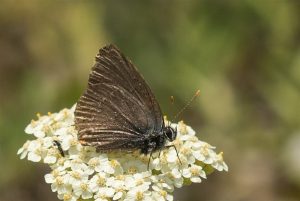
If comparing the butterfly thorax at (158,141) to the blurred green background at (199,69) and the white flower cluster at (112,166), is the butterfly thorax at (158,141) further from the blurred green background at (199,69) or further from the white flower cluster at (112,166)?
the blurred green background at (199,69)

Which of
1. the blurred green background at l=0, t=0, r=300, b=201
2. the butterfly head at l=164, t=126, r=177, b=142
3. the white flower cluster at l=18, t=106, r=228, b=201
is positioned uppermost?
the blurred green background at l=0, t=0, r=300, b=201

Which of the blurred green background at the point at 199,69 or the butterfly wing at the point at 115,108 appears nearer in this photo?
the butterfly wing at the point at 115,108

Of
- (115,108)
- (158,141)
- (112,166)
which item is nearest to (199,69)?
(115,108)

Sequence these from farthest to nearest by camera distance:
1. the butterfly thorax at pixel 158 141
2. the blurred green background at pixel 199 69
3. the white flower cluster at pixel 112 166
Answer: the blurred green background at pixel 199 69
the butterfly thorax at pixel 158 141
the white flower cluster at pixel 112 166

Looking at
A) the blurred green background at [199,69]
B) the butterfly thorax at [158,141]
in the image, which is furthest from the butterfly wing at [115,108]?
the blurred green background at [199,69]

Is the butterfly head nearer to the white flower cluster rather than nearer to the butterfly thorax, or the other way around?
the butterfly thorax

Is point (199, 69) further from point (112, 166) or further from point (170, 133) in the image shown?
point (112, 166)

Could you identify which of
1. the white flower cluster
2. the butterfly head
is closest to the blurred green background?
the white flower cluster
